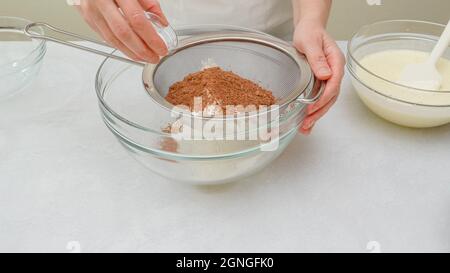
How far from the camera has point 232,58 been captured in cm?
91

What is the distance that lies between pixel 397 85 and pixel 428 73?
11 centimetres

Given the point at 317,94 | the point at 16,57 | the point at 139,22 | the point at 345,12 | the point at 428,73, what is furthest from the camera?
the point at 345,12

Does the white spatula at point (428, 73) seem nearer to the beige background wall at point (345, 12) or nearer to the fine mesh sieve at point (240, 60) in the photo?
the fine mesh sieve at point (240, 60)

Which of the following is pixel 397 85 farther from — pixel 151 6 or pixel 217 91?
pixel 151 6

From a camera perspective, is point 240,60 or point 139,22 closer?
point 139,22

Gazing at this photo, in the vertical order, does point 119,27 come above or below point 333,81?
above

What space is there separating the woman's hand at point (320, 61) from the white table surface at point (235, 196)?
0.10 metres

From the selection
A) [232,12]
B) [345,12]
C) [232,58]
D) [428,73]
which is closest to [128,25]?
[232,58]

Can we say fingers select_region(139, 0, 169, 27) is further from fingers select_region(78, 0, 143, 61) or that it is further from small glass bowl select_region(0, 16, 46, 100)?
small glass bowl select_region(0, 16, 46, 100)

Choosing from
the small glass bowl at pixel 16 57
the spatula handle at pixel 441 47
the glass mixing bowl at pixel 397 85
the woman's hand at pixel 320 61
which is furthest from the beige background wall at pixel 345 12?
the woman's hand at pixel 320 61

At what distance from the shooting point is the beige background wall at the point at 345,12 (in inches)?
74.4

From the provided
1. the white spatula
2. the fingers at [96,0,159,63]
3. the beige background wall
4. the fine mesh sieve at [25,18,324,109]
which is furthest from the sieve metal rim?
the beige background wall
